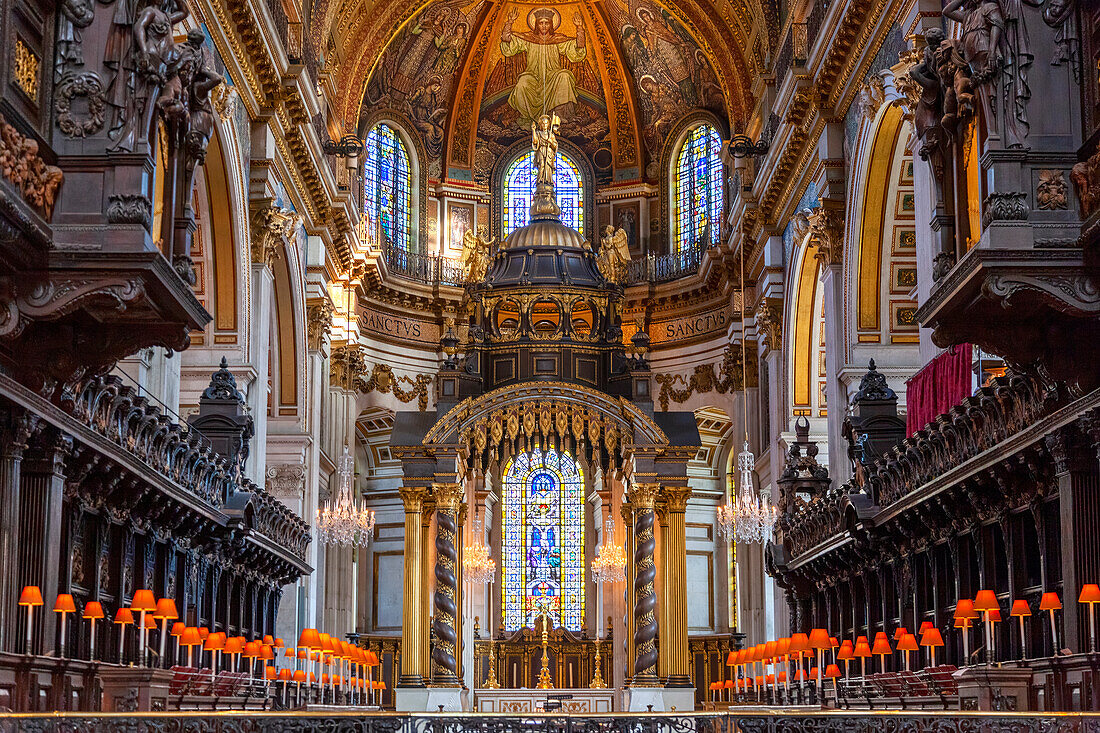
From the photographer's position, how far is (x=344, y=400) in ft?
111

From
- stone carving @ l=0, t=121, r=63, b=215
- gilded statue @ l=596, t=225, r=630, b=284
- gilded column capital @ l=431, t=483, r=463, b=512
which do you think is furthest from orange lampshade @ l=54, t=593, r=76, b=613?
gilded statue @ l=596, t=225, r=630, b=284

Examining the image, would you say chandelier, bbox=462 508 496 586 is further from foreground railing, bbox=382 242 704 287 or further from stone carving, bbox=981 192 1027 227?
stone carving, bbox=981 192 1027 227

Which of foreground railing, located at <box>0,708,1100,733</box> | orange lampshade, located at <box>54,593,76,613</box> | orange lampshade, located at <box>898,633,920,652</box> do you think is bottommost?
foreground railing, located at <box>0,708,1100,733</box>

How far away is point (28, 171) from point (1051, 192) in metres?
7.63

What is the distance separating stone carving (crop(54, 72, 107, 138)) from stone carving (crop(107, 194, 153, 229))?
2.07 feet

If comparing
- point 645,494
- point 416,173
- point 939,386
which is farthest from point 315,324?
point 939,386

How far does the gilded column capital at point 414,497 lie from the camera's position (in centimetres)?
2700

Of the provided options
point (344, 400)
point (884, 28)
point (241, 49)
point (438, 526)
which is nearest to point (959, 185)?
point (884, 28)

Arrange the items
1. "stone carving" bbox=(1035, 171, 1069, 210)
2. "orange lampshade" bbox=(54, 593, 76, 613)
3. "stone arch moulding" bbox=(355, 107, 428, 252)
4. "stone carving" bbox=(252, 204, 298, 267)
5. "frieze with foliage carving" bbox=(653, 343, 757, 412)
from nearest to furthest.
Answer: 1. "stone carving" bbox=(1035, 171, 1069, 210)
2. "orange lampshade" bbox=(54, 593, 76, 613)
3. "stone carving" bbox=(252, 204, 298, 267)
4. "frieze with foliage carving" bbox=(653, 343, 757, 412)
5. "stone arch moulding" bbox=(355, 107, 428, 252)

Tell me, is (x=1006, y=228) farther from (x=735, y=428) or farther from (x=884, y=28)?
(x=735, y=428)

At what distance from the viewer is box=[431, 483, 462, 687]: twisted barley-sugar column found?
86.2ft

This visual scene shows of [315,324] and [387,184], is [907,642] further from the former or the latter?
[387,184]

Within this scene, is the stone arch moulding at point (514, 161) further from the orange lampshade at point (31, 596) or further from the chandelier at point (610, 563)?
the orange lampshade at point (31, 596)

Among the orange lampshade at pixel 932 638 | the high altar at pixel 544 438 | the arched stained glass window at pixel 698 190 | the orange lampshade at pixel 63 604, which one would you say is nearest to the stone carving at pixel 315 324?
the high altar at pixel 544 438
